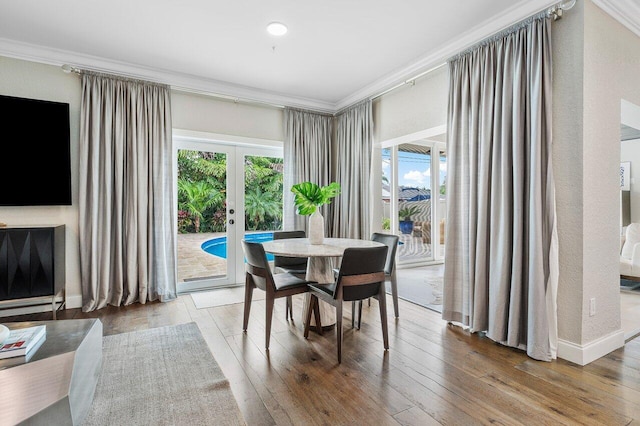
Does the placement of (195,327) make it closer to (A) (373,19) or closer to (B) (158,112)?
(B) (158,112)

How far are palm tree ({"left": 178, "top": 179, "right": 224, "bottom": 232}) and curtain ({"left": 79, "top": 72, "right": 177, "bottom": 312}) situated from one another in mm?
323

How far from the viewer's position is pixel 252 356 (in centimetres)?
239

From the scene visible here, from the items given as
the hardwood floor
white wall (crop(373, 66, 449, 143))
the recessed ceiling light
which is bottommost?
the hardwood floor

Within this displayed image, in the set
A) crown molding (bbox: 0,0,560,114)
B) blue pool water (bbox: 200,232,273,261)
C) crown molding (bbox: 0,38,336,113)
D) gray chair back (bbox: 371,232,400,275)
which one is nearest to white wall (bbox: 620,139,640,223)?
crown molding (bbox: 0,0,560,114)

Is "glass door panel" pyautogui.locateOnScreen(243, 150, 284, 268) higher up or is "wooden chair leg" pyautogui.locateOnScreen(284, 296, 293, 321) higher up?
"glass door panel" pyautogui.locateOnScreen(243, 150, 284, 268)

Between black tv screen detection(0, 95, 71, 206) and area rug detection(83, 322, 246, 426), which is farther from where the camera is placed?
black tv screen detection(0, 95, 71, 206)

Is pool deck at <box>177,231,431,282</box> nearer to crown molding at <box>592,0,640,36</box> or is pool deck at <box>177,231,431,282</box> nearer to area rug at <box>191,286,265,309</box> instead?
area rug at <box>191,286,265,309</box>

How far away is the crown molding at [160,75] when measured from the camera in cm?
321

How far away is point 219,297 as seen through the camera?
3953 millimetres

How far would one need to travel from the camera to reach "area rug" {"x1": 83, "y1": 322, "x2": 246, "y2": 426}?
149 centimetres

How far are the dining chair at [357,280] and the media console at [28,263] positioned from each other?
2.53 meters

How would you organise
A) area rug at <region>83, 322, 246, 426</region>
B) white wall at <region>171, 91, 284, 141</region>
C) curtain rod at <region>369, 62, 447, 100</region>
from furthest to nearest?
white wall at <region>171, 91, 284, 141</region> < curtain rod at <region>369, 62, 447, 100</region> < area rug at <region>83, 322, 246, 426</region>

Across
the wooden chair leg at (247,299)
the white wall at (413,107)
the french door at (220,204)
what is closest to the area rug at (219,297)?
the french door at (220,204)

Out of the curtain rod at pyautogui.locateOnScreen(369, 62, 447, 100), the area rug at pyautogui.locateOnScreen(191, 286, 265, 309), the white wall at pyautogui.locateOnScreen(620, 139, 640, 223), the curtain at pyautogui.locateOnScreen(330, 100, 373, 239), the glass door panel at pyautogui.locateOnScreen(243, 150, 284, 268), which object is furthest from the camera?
the white wall at pyautogui.locateOnScreen(620, 139, 640, 223)
